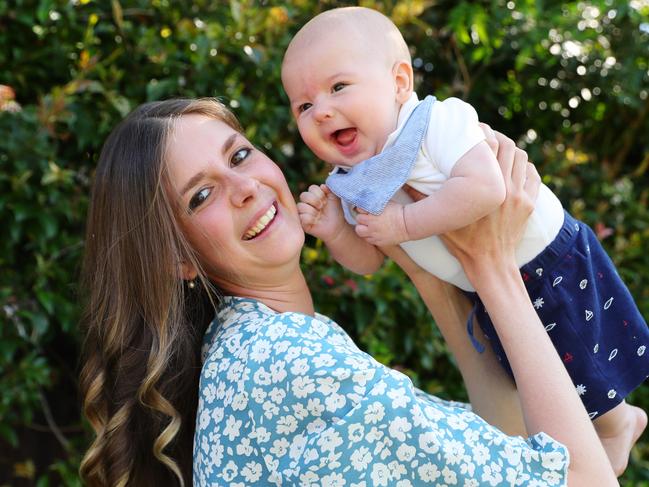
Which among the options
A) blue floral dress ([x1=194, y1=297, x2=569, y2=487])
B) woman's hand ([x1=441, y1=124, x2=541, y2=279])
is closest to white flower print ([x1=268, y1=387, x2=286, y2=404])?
blue floral dress ([x1=194, y1=297, x2=569, y2=487])

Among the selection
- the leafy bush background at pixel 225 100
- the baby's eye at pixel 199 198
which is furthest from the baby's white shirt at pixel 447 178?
the leafy bush background at pixel 225 100

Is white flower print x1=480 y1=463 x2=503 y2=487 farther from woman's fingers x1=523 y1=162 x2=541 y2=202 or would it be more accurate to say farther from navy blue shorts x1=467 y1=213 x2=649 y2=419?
woman's fingers x1=523 y1=162 x2=541 y2=202

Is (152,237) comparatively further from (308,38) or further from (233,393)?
(308,38)

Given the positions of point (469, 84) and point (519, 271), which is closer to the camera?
point (519, 271)

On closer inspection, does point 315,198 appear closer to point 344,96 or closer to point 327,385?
point 344,96

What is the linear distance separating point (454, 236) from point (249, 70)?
1502mm

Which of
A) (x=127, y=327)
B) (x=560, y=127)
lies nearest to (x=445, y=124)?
(x=127, y=327)

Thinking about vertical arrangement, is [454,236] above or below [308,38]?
below

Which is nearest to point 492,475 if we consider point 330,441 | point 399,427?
point 399,427

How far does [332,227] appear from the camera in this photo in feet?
7.07

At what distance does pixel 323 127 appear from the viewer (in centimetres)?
209

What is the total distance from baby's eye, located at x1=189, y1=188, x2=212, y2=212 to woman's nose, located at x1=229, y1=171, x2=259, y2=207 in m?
0.06

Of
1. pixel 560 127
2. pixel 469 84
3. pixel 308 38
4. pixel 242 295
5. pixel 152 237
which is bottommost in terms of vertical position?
pixel 560 127

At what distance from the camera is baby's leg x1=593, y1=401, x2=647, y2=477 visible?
88.2 inches
